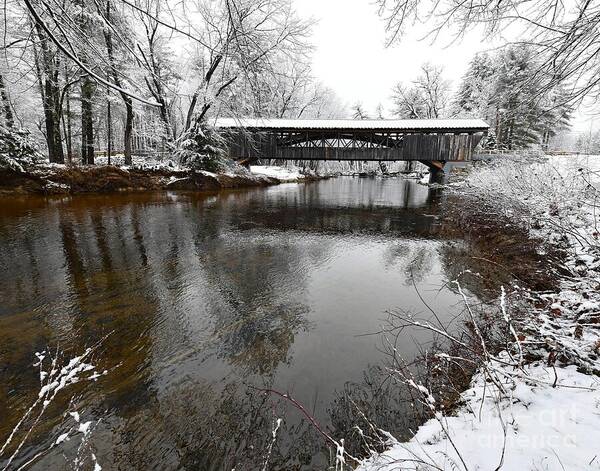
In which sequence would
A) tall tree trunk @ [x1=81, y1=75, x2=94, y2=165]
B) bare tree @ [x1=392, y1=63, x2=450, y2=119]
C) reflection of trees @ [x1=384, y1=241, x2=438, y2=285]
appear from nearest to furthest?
1. reflection of trees @ [x1=384, y1=241, x2=438, y2=285]
2. tall tree trunk @ [x1=81, y1=75, x2=94, y2=165]
3. bare tree @ [x1=392, y1=63, x2=450, y2=119]

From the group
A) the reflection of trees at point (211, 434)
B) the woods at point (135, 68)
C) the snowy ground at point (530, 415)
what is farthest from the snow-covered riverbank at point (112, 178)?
the snowy ground at point (530, 415)

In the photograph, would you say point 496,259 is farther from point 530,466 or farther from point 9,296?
point 9,296

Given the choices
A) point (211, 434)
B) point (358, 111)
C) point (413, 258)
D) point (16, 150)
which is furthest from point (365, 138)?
point (358, 111)

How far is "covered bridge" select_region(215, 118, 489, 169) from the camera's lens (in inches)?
725

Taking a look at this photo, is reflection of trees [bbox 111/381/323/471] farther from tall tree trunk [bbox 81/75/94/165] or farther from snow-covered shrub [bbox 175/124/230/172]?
tall tree trunk [bbox 81/75/94/165]

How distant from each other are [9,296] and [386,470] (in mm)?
4676

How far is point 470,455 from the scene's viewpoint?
1.63 meters

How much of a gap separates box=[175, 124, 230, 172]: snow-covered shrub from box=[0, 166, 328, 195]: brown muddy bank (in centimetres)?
68

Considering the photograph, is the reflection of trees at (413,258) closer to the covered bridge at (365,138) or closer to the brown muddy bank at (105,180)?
the brown muddy bank at (105,180)

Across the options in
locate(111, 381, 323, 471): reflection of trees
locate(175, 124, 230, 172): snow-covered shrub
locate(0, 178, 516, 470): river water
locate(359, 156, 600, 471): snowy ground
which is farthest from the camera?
locate(175, 124, 230, 172): snow-covered shrub

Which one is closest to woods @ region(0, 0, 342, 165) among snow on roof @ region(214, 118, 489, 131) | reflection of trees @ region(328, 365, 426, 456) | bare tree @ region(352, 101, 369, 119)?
snow on roof @ region(214, 118, 489, 131)

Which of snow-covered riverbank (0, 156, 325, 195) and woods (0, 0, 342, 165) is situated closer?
woods (0, 0, 342, 165)

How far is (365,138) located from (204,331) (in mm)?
19444

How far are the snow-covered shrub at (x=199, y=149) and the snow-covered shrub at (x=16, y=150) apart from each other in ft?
21.2
